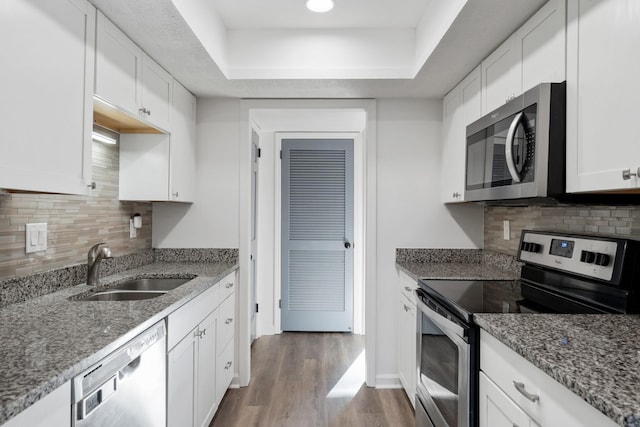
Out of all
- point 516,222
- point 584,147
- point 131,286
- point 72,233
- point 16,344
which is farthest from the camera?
point 516,222

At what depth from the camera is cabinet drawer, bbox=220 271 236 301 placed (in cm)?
227

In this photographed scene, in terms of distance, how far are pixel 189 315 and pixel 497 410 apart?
131 centimetres

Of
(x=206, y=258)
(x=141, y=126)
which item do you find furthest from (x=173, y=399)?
(x=141, y=126)

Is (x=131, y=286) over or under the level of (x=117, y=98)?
under

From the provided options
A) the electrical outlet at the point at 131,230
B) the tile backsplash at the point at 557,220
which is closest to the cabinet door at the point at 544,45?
the tile backsplash at the point at 557,220

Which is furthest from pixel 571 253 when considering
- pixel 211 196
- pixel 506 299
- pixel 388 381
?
pixel 211 196

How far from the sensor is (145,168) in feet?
7.32

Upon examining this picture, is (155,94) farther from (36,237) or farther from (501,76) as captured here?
(501,76)

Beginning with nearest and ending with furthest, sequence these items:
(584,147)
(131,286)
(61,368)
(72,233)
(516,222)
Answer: (61,368), (584,147), (72,233), (131,286), (516,222)

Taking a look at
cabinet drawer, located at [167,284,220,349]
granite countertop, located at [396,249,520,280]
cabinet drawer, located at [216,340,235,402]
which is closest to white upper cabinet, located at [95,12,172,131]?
cabinet drawer, located at [167,284,220,349]

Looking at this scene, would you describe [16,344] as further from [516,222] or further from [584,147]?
[516,222]

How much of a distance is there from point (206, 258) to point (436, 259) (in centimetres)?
169

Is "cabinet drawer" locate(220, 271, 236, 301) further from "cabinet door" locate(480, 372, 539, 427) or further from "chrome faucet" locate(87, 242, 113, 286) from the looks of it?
"cabinet door" locate(480, 372, 539, 427)

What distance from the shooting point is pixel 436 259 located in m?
2.65
